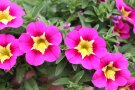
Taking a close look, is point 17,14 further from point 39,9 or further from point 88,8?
point 88,8

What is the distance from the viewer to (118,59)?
4.71ft

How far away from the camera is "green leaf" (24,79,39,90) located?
1419 millimetres

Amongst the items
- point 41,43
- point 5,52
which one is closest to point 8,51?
point 5,52

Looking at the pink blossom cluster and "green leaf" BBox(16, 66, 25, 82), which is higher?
the pink blossom cluster

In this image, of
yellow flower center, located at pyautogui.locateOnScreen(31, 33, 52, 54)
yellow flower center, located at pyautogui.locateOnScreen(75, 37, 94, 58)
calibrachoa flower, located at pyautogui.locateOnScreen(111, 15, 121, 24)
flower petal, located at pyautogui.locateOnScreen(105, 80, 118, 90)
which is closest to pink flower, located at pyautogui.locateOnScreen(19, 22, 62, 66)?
yellow flower center, located at pyautogui.locateOnScreen(31, 33, 52, 54)

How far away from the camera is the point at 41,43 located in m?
1.46

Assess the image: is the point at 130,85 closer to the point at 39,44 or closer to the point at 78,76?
the point at 78,76

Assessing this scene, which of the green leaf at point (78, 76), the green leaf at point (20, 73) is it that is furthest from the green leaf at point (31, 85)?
the green leaf at point (78, 76)

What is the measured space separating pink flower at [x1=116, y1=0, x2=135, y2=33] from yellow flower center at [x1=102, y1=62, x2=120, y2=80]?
11.8 inches

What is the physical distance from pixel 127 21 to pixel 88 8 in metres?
0.18

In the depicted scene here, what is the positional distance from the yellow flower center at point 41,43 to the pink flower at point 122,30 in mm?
370

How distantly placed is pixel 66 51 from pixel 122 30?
14.7 inches

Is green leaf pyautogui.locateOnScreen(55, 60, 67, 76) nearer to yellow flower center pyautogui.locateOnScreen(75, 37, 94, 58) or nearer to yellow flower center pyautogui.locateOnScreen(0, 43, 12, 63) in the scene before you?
yellow flower center pyautogui.locateOnScreen(75, 37, 94, 58)

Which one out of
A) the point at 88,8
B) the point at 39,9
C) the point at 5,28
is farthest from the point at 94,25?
the point at 5,28
